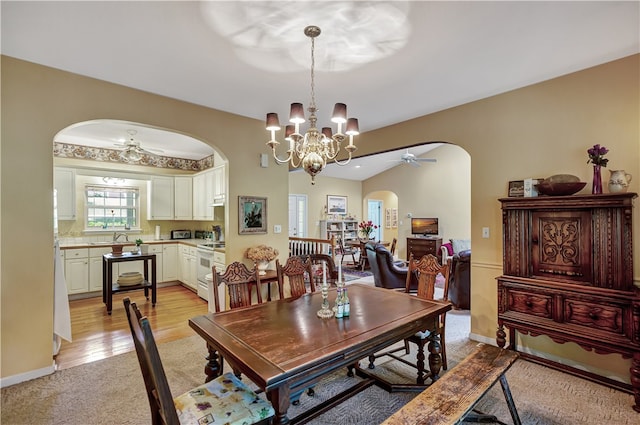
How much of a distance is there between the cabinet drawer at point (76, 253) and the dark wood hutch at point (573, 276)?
242 inches

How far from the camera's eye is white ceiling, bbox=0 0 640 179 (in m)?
1.87

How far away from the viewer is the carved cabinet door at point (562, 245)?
247 cm

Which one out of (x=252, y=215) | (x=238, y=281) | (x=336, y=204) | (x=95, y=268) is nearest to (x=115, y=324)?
(x=95, y=268)

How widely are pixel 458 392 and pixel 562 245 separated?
188 centimetres

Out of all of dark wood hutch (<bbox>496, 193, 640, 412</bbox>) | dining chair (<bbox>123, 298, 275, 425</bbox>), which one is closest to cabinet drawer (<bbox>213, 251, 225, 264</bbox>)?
dining chair (<bbox>123, 298, 275, 425</bbox>)

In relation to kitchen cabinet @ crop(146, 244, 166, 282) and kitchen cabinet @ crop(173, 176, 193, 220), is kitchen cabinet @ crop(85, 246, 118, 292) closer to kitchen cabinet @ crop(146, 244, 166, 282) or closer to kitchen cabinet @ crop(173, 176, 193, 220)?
kitchen cabinet @ crop(146, 244, 166, 282)

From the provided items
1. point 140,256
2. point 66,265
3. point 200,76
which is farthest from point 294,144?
point 66,265

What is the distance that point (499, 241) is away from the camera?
3172 millimetres

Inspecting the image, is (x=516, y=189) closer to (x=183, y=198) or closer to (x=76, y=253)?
(x=183, y=198)

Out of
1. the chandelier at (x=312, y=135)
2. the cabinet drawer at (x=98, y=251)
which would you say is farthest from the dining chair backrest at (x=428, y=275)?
the cabinet drawer at (x=98, y=251)

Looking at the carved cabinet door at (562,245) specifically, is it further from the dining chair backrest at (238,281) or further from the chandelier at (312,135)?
the dining chair backrest at (238,281)

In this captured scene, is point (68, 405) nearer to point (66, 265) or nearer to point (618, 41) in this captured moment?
point (66, 265)

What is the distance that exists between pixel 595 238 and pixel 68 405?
14.3 ft

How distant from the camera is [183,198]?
6.23 metres
